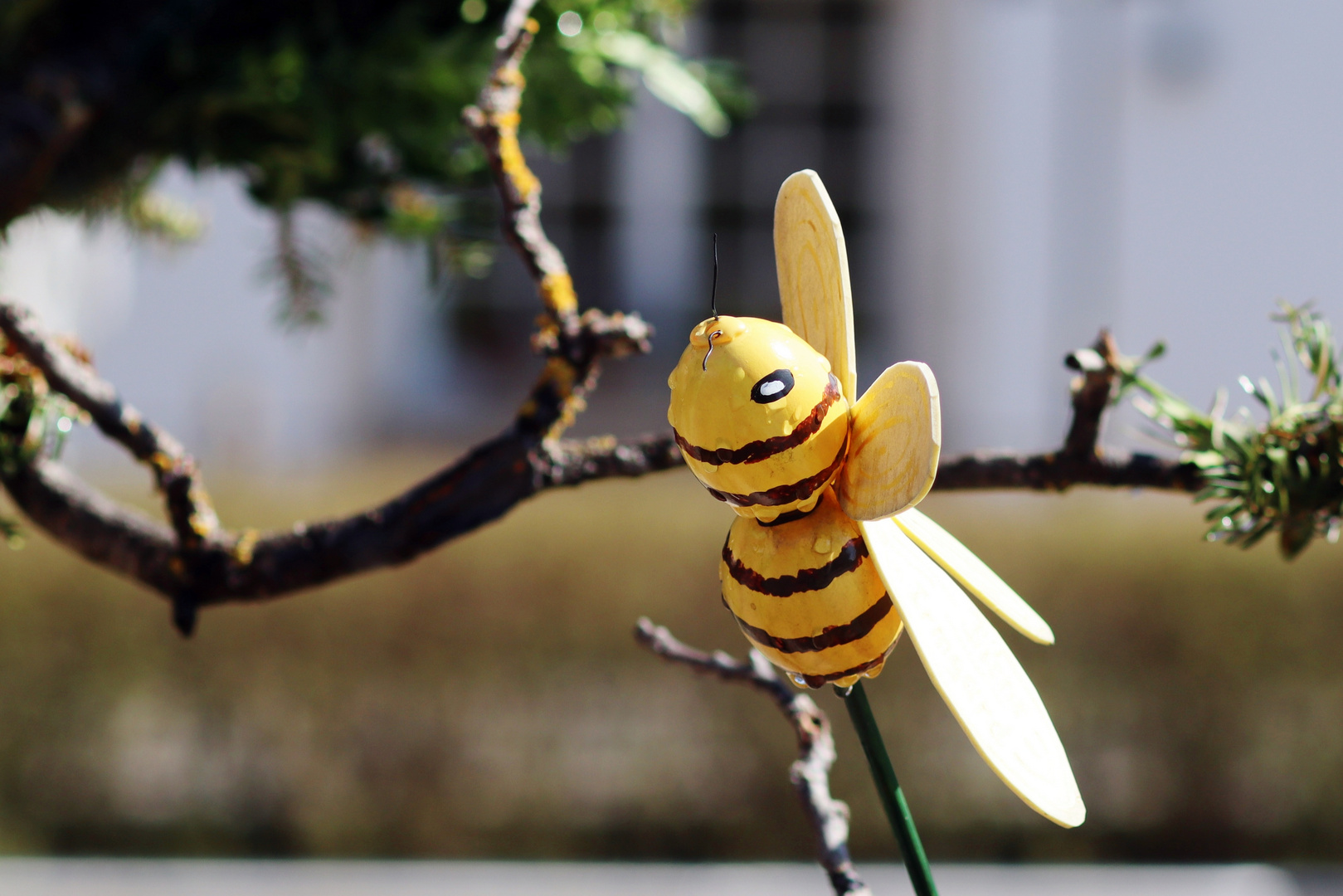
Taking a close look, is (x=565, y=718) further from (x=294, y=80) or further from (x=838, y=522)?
(x=838, y=522)

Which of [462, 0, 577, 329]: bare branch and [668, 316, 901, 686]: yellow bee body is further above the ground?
[462, 0, 577, 329]: bare branch

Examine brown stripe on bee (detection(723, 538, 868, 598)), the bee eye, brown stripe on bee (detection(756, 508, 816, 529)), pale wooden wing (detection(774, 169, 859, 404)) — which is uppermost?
pale wooden wing (detection(774, 169, 859, 404))

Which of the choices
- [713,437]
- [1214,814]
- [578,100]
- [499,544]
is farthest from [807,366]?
[1214,814]

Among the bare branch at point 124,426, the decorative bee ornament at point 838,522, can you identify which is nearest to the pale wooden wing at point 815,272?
the decorative bee ornament at point 838,522

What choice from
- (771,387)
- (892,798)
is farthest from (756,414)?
(892,798)

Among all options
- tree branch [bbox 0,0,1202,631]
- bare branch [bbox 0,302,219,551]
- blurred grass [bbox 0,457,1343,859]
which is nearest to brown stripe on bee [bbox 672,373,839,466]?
tree branch [bbox 0,0,1202,631]

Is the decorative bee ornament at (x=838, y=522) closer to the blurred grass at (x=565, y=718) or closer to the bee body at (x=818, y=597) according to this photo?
the bee body at (x=818, y=597)

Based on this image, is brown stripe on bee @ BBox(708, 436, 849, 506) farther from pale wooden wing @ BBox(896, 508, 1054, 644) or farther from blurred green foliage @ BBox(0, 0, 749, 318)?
blurred green foliage @ BBox(0, 0, 749, 318)
